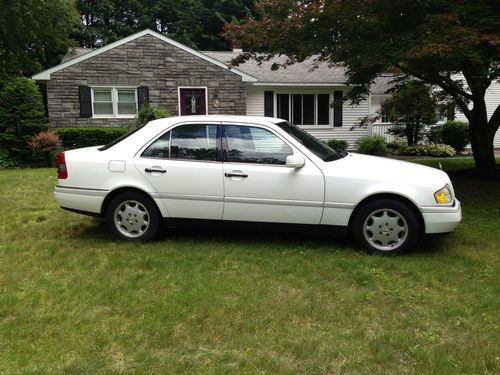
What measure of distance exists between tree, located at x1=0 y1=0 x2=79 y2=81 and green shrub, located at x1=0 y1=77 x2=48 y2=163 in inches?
261

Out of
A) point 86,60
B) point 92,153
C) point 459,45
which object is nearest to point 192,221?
point 92,153

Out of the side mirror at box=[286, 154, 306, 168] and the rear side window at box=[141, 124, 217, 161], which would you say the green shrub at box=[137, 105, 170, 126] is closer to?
the rear side window at box=[141, 124, 217, 161]

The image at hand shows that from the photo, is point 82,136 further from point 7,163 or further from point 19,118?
point 7,163

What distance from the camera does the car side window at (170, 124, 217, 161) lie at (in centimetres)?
577

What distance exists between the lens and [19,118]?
16.1m

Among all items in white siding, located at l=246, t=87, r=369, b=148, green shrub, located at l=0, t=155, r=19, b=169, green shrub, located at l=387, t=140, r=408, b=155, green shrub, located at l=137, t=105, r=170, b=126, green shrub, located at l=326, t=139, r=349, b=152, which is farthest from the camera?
white siding, located at l=246, t=87, r=369, b=148

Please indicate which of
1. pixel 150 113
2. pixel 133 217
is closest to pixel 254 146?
pixel 133 217

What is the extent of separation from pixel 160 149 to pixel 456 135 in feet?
55.8

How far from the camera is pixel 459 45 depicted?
21.4ft

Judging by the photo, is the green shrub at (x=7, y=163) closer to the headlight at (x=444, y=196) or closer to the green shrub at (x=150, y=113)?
the green shrub at (x=150, y=113)

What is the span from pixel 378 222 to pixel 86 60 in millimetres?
16007

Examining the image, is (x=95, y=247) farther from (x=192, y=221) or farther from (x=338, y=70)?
(x=338, y=70)

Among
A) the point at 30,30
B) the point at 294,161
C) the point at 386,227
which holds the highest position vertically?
the point at 30,30

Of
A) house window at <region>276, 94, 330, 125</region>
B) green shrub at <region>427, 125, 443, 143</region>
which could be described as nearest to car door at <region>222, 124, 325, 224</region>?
house window at <region>276, 94, 330, 125</region>
